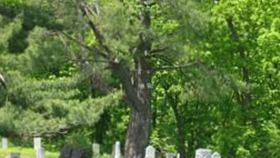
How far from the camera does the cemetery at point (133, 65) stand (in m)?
19.8

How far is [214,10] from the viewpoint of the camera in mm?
26062

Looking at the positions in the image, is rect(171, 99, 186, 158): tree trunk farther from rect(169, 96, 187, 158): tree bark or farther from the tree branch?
the tree branch

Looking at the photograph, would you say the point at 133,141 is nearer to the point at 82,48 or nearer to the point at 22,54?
the point at 82,48

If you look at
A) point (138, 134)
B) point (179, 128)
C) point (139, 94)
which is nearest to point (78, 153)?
point (138, 134)

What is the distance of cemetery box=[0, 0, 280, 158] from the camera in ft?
65.1

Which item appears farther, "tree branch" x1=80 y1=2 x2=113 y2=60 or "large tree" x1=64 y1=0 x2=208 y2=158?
"tree branch" x1=80 y1=2 x2=113 y2=60

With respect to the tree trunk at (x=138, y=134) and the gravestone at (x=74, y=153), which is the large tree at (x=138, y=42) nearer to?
the tree trunk at (x=138, y=134)

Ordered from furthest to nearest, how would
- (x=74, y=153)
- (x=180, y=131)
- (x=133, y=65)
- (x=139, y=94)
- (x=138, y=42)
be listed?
(x=180, y=131), (x=139, y=94), (x=133, y=65), (x=138, y=42), (x=74, y=153)

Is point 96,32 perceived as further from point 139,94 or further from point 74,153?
point 74,153

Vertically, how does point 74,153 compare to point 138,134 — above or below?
below

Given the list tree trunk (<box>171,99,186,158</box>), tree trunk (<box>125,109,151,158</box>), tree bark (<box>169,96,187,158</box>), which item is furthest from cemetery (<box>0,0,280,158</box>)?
tree trunk (<box>171,99,186,158</box>)

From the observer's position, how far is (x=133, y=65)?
74.3ft

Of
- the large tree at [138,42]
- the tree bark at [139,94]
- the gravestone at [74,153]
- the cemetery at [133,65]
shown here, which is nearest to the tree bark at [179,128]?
the cemetery at [133,65]

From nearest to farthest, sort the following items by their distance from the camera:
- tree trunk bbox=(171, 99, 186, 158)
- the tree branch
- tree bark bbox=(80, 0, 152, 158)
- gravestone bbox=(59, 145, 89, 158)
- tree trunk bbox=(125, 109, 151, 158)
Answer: gravestone bbox=(59, 145, 89, 158) → the tree branch → tree bark bbox=(80, 0, 152, 158) → tree trunk bbox=(125, 109, 151, 158) → tree trunk bbox=(171, 99, 186, 158)
